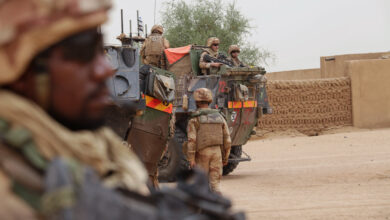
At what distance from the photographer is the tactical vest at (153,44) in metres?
11.6

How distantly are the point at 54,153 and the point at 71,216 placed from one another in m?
0.15

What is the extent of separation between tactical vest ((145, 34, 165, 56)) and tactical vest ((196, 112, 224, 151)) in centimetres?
407

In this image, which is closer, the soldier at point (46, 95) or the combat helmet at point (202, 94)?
the soldier at point (46, 95)

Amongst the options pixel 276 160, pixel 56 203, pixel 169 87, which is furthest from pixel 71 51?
pixel 276 160

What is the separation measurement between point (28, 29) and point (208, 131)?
672 centimetres

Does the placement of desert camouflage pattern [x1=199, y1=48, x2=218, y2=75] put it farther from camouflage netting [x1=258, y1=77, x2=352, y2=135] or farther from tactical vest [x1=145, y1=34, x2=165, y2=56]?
camouflage netting [x1=258, y1=77, x2=352, y2=135]

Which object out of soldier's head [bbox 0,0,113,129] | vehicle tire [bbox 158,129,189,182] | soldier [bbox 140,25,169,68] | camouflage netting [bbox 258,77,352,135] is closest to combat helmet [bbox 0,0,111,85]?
soldier's head [bbox 0,0,113,129]

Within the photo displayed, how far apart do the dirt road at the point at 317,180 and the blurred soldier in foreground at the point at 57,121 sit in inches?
223

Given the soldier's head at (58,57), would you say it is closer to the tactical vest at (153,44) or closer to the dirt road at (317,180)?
the dirt road at (317,180)

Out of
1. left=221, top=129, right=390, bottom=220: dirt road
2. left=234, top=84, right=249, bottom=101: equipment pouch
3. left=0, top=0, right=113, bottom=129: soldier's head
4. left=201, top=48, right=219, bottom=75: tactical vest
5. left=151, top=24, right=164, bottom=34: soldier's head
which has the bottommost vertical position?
Result: left=221, top=129, right=390, bottom=220: dirt road

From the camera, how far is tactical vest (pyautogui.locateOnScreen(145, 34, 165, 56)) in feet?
38.0

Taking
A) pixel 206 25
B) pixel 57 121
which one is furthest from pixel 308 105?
pixel 57 121

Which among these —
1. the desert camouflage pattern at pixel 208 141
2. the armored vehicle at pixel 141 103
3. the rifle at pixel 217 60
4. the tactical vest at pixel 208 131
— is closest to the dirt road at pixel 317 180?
the desert camouflage pattern at pixel 208 141

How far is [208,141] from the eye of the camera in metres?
7.82
